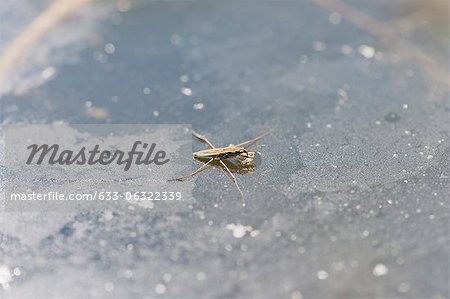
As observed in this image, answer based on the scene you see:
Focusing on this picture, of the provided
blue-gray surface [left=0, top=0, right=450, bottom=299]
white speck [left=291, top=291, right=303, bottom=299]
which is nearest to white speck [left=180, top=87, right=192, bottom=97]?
blue-gray surface [left=0, top=0, right=450, bottom=299]

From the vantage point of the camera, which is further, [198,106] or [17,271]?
[198,106]

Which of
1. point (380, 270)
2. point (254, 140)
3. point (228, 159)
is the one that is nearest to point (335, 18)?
point (254, 140)

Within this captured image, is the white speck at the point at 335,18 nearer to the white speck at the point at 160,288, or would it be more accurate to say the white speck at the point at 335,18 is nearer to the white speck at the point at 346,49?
the white speck at the point at 346,49

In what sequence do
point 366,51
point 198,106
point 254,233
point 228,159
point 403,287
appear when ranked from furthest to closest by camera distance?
point 366,51
point 198,106
point 228,159
point 254,233
point 403,287

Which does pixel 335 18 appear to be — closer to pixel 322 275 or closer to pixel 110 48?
pixel 110 48

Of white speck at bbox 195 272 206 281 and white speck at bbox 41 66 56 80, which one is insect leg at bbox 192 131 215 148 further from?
white speck at bbox 41 66 56 80

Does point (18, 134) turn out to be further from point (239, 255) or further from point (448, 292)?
point (448, 292)
